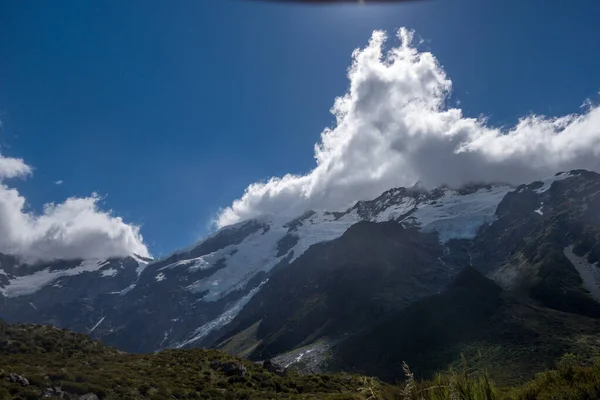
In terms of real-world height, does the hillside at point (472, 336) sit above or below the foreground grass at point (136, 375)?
below

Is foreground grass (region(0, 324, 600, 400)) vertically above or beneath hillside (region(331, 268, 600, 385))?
above

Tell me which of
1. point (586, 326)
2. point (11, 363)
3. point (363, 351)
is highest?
point (11, 363)

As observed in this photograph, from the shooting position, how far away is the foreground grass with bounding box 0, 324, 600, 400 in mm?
20000

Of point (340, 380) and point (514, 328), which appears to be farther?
point (514, 328)

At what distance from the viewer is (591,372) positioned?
26.5ft

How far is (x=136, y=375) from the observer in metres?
25.0

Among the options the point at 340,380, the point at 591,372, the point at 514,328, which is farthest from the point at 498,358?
the point at 591,372

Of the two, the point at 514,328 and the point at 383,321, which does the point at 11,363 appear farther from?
the point at 383,321

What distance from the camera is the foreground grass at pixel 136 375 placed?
65.6 ft

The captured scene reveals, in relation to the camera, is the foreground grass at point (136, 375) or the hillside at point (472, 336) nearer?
the foreground grass at point (136, 375)

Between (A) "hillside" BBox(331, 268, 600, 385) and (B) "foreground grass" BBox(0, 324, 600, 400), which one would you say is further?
(A) "hillside" BBox(331, 268, 600, 385)

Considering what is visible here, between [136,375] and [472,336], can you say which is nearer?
[136,375]

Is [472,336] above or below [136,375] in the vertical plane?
below

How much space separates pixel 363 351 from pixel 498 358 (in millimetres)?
59042
